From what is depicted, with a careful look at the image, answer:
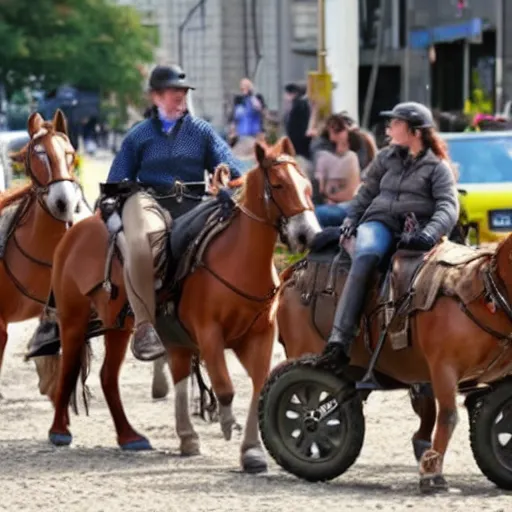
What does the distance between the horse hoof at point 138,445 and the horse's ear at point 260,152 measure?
2055 mm

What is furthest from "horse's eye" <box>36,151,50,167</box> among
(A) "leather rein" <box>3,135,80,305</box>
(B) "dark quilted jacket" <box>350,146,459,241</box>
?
(B) "dark quilted jacket" <box>350,146,459,241</box>

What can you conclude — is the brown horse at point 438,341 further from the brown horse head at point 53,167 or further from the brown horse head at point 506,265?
the brown horse head at point 53,167

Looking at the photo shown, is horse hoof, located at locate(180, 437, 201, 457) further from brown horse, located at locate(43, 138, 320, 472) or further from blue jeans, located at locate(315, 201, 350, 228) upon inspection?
blue jeans, located at locate(315, 201, 350, 228)

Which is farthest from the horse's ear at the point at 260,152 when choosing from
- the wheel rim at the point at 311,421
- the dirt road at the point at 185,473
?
the dirt road at the point at 185,473

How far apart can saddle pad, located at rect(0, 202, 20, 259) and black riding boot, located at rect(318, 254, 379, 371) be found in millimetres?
3894

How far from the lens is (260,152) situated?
12.6 metres

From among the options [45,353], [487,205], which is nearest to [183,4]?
[487,205]

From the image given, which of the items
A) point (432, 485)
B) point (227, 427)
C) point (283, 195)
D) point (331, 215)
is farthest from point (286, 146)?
point (331, 215)

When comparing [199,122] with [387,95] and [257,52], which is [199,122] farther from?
[257,52]

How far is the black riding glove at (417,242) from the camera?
11914 millimetres

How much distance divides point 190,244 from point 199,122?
3.06 ft

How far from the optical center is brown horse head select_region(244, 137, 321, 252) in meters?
12.3

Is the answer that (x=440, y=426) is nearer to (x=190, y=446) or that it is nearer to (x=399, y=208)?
(x=399, y=208)

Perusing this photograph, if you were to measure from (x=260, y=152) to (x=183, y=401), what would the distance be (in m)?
1.72
